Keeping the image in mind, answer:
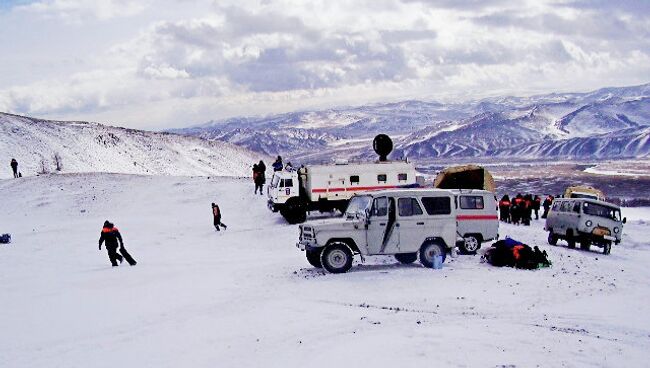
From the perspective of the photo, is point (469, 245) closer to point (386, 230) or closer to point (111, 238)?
point (386, 230)

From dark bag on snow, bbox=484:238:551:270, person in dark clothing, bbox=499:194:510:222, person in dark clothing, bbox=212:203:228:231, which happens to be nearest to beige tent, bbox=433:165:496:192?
person in dark clothing, bbox=499:194:510:222

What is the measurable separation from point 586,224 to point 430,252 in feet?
36.2

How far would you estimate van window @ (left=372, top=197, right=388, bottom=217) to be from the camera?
16.9 meters

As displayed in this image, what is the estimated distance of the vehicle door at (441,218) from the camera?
17.3 m

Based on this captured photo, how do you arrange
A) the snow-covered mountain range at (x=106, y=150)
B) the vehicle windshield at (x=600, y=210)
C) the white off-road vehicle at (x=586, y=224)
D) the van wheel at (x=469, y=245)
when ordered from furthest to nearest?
the snow-covered mountain range at (x=106, y=150)
the vehicle windshield at (x=600, y=210)
the white off-road vehicle at (x=586, y=224)
the van wheel at (x=469, y=245)

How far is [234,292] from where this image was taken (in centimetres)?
1465

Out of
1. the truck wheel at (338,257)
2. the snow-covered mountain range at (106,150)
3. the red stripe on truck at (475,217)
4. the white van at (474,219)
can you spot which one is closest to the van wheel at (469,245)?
the white van at (474,219)

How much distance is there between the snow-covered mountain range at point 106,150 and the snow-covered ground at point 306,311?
2429 inches

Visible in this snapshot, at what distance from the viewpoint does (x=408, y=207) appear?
56.2 feet

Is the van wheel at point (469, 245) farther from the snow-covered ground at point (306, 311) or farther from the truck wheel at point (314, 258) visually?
the truck wheel at point (314, 258)

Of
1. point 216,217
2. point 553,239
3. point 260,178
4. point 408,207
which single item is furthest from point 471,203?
point 260,178

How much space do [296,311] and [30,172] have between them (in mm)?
76891

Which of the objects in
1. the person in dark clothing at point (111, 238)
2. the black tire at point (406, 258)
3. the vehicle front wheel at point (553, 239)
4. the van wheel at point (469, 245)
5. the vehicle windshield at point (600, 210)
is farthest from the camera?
the vehicle front wheel at point (553, 239)

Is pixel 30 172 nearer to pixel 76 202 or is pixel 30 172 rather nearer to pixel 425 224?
pixel 76 202
